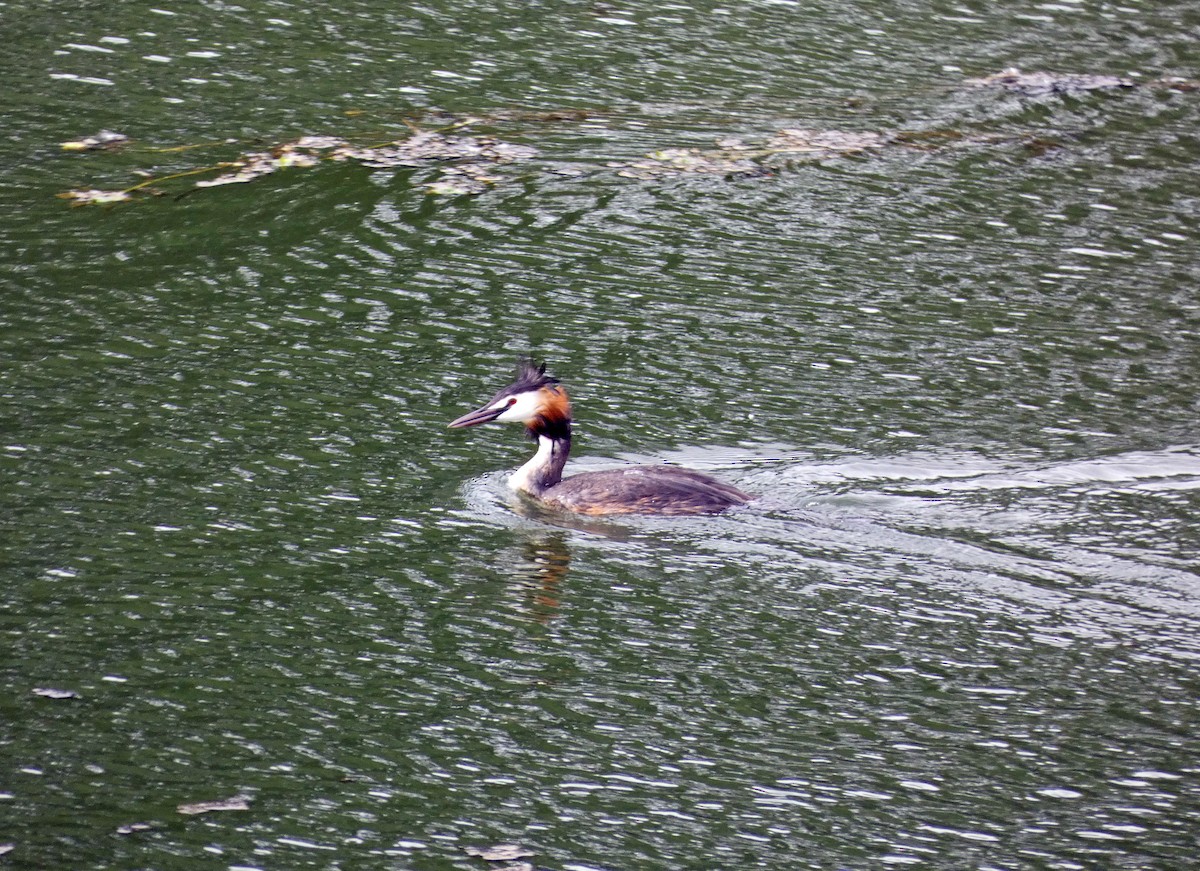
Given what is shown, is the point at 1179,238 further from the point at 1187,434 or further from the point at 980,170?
the point at 1187,434

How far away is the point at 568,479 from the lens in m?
11.4

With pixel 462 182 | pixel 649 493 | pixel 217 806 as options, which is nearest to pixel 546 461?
pixel 649 493

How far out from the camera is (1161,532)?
10516 millimetres

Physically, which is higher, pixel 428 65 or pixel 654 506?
A: pixel 428 65

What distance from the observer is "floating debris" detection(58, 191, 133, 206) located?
15000mm

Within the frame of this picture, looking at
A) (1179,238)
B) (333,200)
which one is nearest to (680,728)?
(333,200)

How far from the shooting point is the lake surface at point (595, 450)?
7.67m

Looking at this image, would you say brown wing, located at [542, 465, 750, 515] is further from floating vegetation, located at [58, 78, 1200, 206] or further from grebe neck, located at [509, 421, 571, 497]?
floating vegetation, located at [58, 78, 1200, 206]

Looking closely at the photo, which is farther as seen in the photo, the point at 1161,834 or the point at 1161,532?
the point at 1161,532

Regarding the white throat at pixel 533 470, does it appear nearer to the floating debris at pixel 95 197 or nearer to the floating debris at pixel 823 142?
the floating debris at pixel 95 197

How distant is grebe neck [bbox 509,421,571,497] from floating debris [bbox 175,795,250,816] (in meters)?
4.42

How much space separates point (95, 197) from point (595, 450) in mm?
5757

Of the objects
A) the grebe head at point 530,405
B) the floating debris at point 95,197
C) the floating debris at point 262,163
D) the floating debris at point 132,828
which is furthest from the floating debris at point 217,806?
the floating debris at point 262,163

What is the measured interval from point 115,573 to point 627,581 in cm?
289
